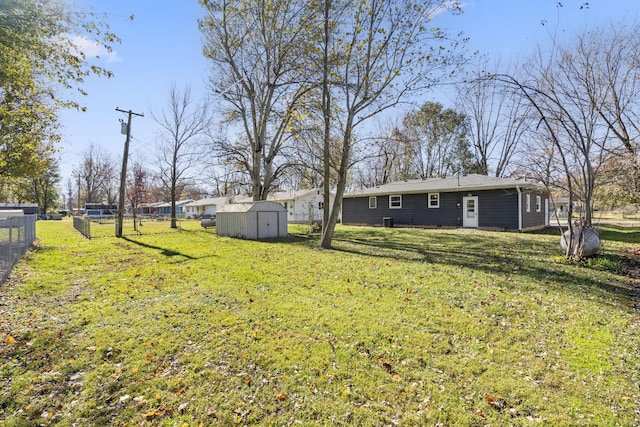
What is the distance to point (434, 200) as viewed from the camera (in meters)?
19.7

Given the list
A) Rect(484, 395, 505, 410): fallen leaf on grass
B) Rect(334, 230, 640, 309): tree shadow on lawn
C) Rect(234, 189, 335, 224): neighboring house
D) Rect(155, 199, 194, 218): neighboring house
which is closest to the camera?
Rect(484, 395, 505, 410): fallen leaf on grass

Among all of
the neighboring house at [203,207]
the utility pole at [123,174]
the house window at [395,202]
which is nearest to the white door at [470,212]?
the house window at [395,202]

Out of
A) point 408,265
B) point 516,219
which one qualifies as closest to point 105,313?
point 408,265

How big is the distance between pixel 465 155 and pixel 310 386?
31982 mm

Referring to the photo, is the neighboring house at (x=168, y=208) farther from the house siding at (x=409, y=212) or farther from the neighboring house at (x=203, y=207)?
the house siding at (x=409, y=212)

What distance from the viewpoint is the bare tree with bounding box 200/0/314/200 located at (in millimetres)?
14812

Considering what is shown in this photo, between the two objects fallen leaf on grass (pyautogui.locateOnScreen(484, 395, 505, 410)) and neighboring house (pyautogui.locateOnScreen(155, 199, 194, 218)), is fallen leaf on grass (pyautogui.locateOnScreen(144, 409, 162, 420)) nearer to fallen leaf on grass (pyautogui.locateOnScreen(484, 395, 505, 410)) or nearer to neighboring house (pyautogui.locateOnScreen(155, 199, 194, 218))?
fallen leaf on grass (pyautogui.locateOnScreen(484, 395, 505, 410))

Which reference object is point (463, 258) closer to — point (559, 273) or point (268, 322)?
point (559, 273)

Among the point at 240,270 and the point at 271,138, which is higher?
the point at 271,138

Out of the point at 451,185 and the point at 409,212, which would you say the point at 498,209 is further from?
the point at 409,212

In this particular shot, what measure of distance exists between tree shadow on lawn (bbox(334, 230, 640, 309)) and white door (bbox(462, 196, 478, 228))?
414cm

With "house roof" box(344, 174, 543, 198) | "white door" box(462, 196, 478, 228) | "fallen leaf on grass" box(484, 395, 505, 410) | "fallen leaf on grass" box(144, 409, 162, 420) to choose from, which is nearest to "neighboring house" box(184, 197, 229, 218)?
"house roof" box(344, 174, 543, 198)

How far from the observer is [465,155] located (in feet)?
99.8

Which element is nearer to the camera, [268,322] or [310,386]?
[310,386]
